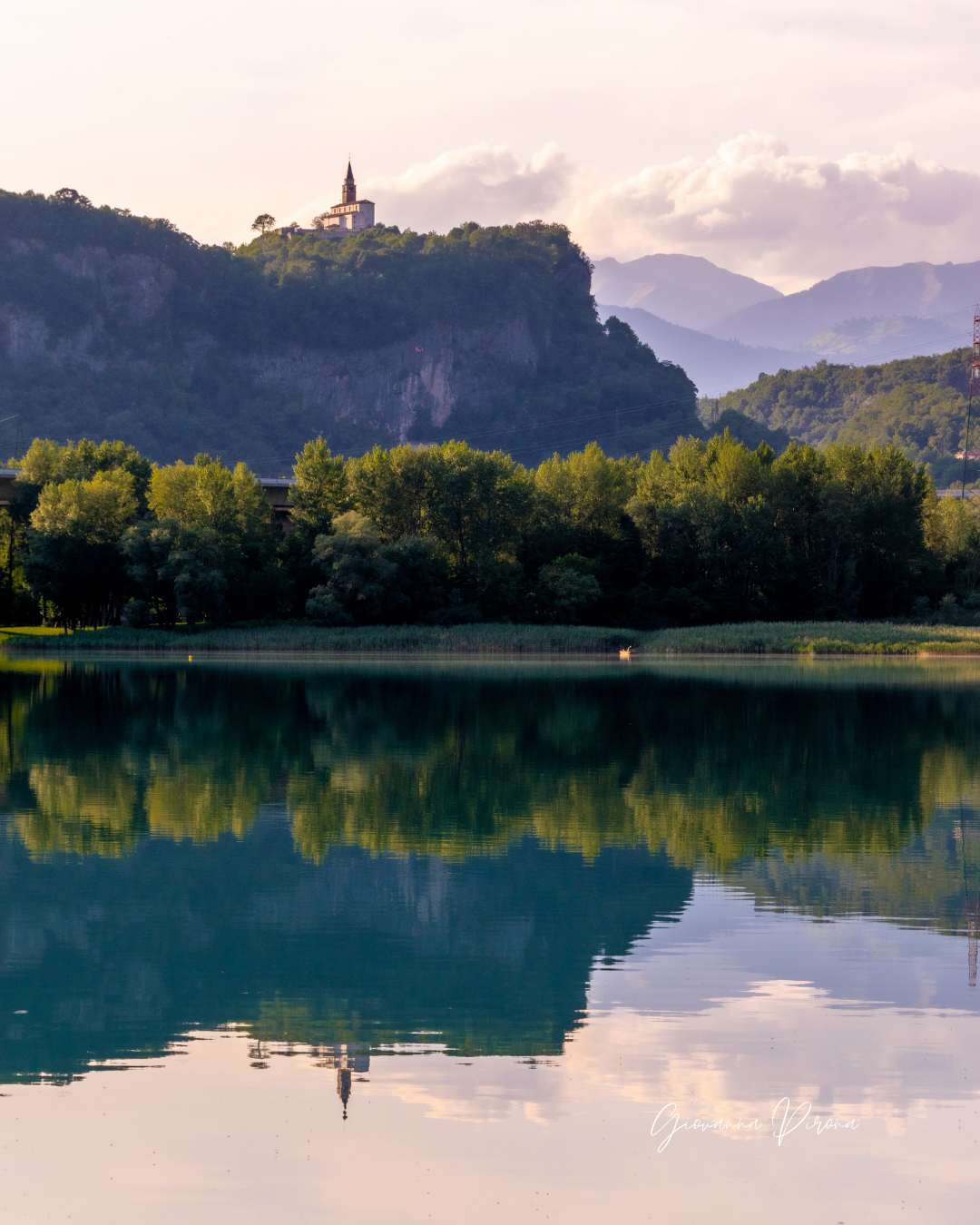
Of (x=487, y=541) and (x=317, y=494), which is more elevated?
(x=317, y=494)

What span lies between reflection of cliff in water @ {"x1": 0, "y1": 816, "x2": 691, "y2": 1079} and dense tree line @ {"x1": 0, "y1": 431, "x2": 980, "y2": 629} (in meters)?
59.9

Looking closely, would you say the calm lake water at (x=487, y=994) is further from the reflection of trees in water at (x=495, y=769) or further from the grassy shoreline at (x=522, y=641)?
the grassy shoreline at (x=522, y=641)

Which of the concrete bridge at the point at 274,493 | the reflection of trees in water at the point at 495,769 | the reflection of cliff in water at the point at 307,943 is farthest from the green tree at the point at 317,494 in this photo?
the reflection of cliff in water at the point at 307,943

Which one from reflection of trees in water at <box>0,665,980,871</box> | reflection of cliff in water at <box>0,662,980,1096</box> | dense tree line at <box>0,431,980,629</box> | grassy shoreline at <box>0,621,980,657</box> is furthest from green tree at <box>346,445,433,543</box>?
reflection of cliff in water at <box>0,662,980,1096</box>

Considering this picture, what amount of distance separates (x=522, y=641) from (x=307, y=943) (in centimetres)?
6052

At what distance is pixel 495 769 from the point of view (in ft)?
81.3

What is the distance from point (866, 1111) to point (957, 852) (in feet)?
28.8

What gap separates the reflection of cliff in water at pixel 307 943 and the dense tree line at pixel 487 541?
196 feet

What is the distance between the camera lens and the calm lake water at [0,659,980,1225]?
770 centimetres

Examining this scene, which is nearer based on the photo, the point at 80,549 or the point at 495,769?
the point at 495,769

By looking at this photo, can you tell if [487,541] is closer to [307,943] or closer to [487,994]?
[307,943]

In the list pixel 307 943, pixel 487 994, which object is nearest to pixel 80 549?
pixel 307 943

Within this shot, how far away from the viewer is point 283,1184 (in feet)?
24.9

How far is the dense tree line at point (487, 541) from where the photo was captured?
78.1 meters
